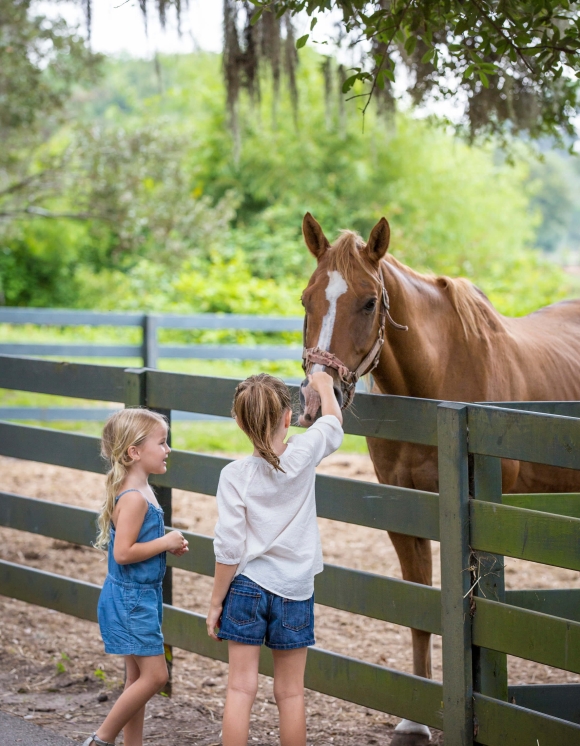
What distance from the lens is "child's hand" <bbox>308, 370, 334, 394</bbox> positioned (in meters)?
2.68

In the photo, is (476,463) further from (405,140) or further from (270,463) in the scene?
(405,140)

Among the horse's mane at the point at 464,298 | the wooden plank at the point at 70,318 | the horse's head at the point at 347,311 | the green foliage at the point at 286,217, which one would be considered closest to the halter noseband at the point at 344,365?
the horse's head at the point at 347,311

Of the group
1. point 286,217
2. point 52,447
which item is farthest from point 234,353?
point 286,217

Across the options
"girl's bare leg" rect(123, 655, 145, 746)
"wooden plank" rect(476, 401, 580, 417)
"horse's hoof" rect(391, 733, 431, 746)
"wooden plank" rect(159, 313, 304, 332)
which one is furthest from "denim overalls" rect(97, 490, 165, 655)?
"wooden plank" rect(159, 313, 304, 332)

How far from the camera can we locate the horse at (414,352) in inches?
118

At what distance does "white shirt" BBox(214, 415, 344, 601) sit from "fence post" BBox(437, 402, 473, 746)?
0.42 metres

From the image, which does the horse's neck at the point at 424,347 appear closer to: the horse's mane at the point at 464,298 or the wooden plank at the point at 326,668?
the horse's mane at the point at 464,298

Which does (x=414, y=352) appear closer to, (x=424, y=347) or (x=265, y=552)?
(x=424, y=347)

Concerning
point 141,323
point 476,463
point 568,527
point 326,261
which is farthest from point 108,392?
point 141,323

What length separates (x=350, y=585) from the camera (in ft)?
9.72

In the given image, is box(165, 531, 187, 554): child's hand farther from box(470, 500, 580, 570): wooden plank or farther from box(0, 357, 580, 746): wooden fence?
box(470, 500, 580, 570): wooden plank

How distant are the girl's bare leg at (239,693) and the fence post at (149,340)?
734cm

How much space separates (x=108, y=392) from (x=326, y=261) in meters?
1.25

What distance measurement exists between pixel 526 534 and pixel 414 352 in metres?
1.19
